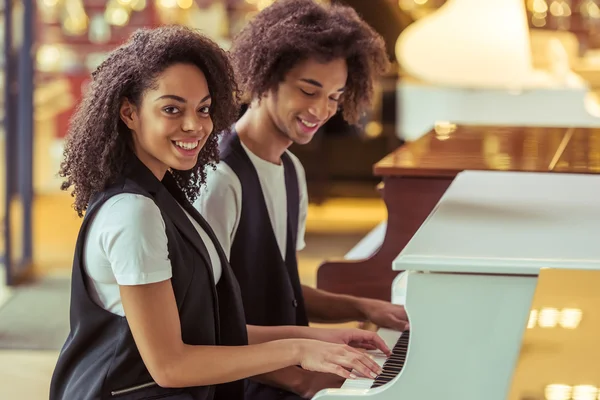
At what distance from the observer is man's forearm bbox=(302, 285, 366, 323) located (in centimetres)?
259

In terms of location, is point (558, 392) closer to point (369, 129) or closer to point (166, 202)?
point (166, 202)

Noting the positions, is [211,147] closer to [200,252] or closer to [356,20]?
[200,252]

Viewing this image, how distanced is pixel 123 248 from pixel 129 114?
0.29 m

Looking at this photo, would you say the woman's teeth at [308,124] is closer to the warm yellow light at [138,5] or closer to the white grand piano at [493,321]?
the white grand piano at [493,321]

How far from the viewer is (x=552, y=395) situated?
1.64m

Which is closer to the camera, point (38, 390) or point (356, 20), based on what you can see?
point (356, 20)

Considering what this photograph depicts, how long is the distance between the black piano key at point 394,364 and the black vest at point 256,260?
0.29 meters

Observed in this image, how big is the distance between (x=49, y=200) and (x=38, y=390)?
188 inches

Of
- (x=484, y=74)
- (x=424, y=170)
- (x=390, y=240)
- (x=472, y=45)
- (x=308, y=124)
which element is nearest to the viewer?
(x=308, y=124)

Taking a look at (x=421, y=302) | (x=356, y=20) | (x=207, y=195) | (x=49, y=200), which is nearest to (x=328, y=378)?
(x=207, y=195)

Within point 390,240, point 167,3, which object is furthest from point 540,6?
point 390,240

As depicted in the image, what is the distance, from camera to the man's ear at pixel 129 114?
1.93 meters

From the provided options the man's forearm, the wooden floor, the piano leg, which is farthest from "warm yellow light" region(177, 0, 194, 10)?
the man's forearm

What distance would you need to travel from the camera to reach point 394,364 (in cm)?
206
